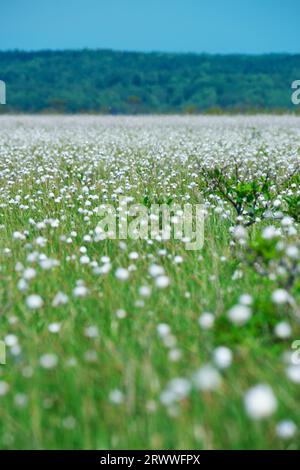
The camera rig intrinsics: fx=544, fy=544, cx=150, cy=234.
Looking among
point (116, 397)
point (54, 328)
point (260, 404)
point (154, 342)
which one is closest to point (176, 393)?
point (116, 397)

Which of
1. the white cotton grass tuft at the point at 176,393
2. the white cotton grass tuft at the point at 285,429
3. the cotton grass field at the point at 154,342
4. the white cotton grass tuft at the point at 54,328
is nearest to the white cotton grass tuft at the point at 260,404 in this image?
the cotton grass field at the point at 154,342

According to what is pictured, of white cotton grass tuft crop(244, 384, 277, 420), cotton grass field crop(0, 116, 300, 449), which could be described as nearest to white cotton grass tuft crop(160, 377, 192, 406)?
cotton grass field crop(0, 116, 300, 449)

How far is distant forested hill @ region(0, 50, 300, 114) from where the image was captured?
2110 inches

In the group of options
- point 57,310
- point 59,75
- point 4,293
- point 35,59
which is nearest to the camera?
point 57,310

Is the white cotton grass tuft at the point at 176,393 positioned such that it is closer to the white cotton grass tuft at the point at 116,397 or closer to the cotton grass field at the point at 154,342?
the cotton grass field at the point at 154,342

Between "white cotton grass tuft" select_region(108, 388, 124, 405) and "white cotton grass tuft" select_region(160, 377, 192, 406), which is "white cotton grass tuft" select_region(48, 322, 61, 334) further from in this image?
"white cotton grass tuft" select_region(160, 377, 192, 406)

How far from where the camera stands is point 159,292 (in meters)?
4.13

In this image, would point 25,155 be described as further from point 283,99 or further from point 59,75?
point 59,75

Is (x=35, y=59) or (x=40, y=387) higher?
(x=35, y=59)

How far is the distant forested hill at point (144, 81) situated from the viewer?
176 feet

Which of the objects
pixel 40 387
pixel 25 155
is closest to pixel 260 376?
pixel 40 387

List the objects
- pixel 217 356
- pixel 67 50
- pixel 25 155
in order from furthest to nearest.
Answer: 1. pixel 67 50
2. pixel 25 155
3. pixel 217 356

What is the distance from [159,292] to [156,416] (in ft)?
5.35
